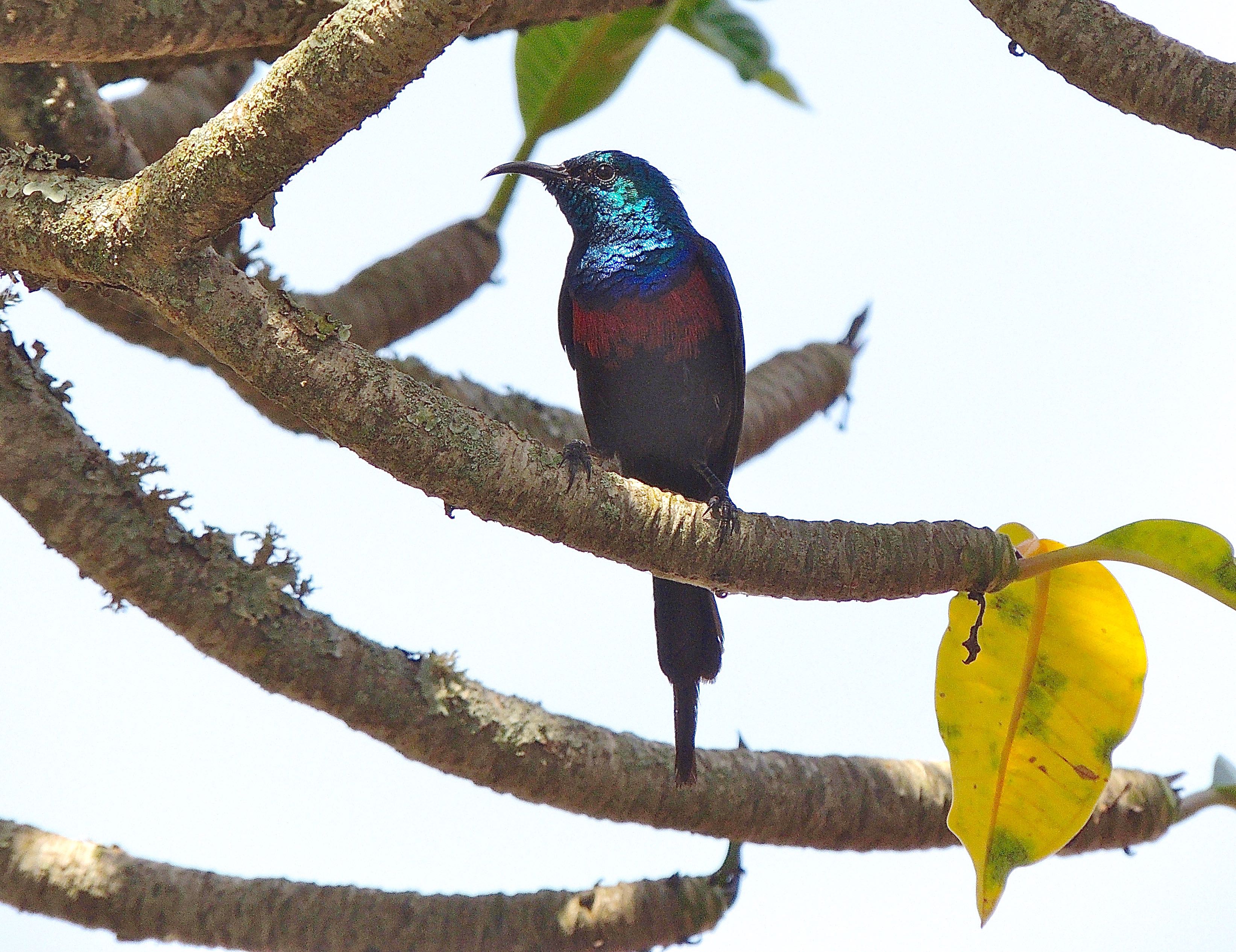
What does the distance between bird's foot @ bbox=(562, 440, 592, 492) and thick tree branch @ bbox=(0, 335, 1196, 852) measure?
0.78m

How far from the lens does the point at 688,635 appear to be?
10.4ft

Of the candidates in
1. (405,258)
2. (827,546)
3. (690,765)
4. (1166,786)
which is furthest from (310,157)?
(1166,786)

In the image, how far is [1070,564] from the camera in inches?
95.7

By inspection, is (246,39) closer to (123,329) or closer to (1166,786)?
(123,329)

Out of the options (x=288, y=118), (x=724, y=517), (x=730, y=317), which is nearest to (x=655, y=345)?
(x=730, y=317)

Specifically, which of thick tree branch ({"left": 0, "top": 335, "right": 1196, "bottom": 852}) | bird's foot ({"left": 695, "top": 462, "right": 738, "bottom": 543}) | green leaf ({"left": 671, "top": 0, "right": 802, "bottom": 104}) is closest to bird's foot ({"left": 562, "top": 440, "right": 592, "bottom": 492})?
bird's foot ({"left": 695, "top": 462, "right": 738, "bottom": 543})

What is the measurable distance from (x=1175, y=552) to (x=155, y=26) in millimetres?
2222

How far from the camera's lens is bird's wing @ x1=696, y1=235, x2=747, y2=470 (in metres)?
3.54

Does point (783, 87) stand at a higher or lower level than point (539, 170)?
higher

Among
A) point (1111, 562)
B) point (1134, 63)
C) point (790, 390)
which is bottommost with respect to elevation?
point (1111, 562)

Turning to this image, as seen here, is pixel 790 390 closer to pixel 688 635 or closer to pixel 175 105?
pixel 688 635

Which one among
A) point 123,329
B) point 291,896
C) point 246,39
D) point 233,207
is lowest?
point 291,896

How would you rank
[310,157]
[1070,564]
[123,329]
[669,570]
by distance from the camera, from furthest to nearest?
[123,329] → [1070,564] → [669,570] → [310,157]

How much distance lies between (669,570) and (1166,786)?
6.67ft
